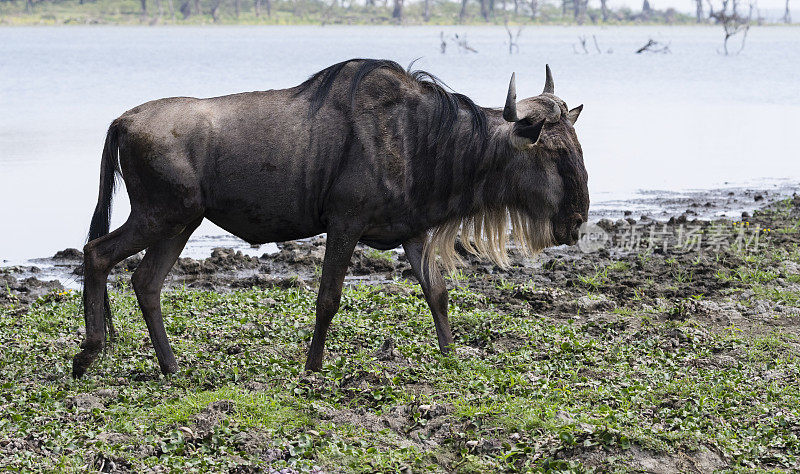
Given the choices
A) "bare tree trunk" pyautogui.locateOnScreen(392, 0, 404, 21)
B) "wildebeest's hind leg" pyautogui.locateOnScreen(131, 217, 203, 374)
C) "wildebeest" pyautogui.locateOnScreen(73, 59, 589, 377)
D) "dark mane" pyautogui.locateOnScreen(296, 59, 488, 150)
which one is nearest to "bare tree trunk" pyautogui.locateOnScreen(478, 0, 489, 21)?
"bare tree trunk" pyautogui.locateOnScreen(392, 0, 404, 21)

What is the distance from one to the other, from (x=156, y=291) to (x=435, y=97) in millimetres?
2211

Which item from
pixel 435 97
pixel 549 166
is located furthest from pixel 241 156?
pixel 549 166

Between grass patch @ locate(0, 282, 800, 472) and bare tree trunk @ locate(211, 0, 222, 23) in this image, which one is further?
bare tree trunk @ locate(211, 0, 222, 23)

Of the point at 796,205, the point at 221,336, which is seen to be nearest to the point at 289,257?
the point at 221,336

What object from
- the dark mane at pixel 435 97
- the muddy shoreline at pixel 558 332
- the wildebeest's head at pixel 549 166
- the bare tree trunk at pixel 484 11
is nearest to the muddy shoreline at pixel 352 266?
the muddy shoreline at pixel 558 332

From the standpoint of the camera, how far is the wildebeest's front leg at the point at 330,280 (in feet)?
20.3

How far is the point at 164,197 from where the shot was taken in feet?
20.0

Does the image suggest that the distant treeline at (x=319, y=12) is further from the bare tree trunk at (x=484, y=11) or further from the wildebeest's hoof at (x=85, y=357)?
the wildebeest's hoof at (x=85, y=357)

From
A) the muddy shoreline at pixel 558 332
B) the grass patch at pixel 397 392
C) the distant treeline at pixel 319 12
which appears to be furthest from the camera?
the distant treeline at pixel 319 12

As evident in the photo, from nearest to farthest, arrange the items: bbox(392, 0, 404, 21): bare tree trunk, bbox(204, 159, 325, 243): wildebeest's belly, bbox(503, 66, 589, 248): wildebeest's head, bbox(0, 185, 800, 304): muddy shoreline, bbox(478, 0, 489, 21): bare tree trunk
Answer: bbox(204, 159, 325, 243): wildebeest's belly, bbox(503, 66, 589, 248): wildebeest's head, bbox(0, 185, 800, 304): muddy shoreline, bbox(392, 0, 404, 21): bare tree trunk, bbox(478, 0, 489, 21): bare tree trunk

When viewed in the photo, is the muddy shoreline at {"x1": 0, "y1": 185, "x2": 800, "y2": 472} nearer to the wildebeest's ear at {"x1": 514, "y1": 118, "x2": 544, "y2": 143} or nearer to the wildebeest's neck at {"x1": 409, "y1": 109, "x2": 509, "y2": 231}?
the wildebeest's neck at {"x1": 409, "y1": 109, "x2": 509, "y2": 231}

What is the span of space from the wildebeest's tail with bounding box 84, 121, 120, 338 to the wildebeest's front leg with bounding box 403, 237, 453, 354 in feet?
6.42

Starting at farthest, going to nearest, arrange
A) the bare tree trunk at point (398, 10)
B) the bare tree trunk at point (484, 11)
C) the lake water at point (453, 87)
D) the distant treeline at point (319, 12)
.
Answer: the bare tree trunk at point (484, 11) → the bare tree trunk at point (398, 10) → the distant treeline at point (319, 12) → the lake water at point (453, 87)

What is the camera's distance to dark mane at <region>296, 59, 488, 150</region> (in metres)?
6.31
